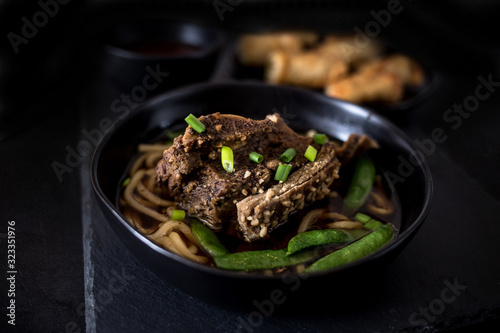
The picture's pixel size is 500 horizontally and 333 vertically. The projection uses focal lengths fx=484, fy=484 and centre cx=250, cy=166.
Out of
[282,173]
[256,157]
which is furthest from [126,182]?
[282,173]

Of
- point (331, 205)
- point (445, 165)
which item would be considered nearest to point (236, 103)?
point (331, 205)

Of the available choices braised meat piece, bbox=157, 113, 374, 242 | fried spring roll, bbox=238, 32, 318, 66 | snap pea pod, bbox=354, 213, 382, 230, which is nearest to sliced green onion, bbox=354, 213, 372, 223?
snap pea pod, bbox=354, 213, 382, 230

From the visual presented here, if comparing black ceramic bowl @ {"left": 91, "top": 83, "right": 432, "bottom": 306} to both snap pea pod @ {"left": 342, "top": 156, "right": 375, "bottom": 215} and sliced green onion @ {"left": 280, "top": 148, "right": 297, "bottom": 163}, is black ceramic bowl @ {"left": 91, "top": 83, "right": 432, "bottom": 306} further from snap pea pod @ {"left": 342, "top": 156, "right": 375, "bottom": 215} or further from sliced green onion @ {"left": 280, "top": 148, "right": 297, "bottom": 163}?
sliced green onion @ {"left": 280, "top": 148, "right": 297, "bottom": 163}

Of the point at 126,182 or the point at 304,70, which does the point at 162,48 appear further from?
the point at 126,182

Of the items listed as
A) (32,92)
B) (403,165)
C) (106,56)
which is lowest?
(32,92)

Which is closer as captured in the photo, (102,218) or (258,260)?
(258,260)

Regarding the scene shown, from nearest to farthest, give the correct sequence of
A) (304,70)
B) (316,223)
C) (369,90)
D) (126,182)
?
(316,223)
(126,182)
(369,90)
(304,70)

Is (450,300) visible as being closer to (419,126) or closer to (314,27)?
(419,126)
